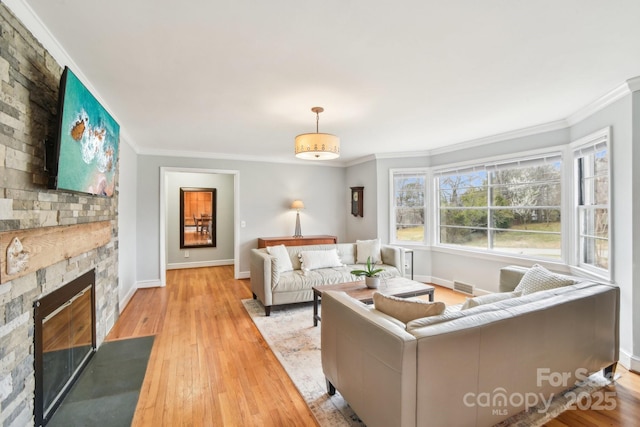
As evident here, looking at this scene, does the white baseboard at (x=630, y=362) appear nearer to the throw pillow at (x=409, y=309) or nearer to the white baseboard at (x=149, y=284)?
the throw pillow at (x=409, y=309)

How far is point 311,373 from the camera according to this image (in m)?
2.45

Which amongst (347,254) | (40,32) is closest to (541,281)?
(347,254)

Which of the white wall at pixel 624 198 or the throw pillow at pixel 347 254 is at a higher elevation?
the white wall at pixel 624 198

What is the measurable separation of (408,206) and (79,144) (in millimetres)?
4893

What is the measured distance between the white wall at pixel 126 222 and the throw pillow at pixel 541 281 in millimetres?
4462

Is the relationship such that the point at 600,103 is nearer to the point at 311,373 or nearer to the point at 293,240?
the point at 311,373

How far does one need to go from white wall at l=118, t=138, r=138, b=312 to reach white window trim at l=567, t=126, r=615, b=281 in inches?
210

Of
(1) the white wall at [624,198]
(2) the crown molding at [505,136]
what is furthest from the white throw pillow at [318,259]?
(1) the white wall at [624,198]

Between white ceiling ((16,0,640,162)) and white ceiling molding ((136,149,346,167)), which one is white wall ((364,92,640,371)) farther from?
white ceiling molding ((136,149,346,167))

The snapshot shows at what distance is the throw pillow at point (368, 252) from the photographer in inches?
190

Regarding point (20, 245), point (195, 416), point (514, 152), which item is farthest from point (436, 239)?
point (20, 245)

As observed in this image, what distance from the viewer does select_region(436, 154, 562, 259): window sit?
3.85 m

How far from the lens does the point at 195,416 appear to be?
1.95 m

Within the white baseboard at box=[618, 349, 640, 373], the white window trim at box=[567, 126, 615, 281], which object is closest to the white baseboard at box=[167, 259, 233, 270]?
the white window trim at box=[567, 126, 615, 281]
